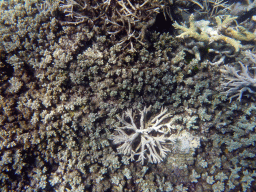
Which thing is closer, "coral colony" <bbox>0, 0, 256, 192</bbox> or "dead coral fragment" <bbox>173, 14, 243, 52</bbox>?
"coral colony" <bbox>0, 0, 256, 192</bbox>

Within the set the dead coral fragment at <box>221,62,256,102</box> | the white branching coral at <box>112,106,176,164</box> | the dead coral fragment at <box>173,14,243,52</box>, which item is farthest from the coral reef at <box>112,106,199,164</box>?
the dead coral fragment at <box>173,14,243,52</box>

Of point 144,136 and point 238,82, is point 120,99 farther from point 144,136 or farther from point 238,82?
point 238,82

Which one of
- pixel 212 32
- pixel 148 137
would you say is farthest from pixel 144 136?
pixel 212 32

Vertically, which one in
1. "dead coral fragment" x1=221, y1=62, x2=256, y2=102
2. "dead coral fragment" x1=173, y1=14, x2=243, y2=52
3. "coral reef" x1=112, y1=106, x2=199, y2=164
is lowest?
"coral reef" x1=112, y1=106, x2=199, y2=164

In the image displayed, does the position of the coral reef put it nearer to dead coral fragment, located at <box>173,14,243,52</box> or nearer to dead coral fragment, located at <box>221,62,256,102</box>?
dead coral fragment, located at <box>221,62,256,102</box>

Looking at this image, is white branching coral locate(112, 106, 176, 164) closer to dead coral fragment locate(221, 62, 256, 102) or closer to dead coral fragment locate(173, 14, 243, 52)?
dead coral fragment locate(221, 62, 256, 102)

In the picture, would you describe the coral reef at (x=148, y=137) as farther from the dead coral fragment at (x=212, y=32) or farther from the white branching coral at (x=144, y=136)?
the dead coral fragment at (x=212, y=32)

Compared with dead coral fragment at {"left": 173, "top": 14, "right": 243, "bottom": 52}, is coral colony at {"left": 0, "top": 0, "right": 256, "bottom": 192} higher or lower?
lower

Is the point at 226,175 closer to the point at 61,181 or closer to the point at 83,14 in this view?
the point at 61,181
